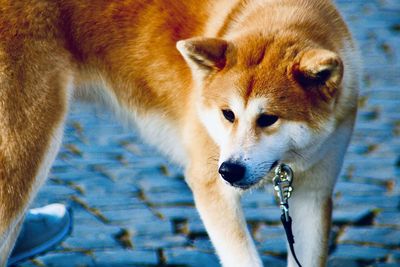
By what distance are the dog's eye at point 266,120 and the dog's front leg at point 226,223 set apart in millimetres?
463

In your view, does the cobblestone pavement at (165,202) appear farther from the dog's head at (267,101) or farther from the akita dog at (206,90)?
the dog's head at (267,101)

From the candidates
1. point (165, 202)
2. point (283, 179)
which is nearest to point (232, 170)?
point (283, 179)

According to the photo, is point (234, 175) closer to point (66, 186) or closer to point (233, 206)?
point (233, 206)

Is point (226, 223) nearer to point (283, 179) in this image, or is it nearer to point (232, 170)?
point (283, 179)

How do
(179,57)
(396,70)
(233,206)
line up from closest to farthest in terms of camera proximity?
1. (233,206)
2. (179,57)
3. (396,70)

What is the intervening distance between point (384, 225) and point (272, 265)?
82 centimetres

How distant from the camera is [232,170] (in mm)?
4895

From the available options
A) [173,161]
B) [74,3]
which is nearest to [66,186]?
[173,161]

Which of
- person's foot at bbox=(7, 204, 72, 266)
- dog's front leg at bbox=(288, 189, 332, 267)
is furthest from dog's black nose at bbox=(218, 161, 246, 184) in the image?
person's foot at bbox=(7, 204, 72, 266)

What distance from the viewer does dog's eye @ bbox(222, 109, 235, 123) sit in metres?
5.11

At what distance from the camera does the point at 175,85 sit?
5.79m

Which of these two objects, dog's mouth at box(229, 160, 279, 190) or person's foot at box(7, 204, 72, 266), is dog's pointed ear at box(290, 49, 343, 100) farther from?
person's foot at box(7, 204, 72, 266)

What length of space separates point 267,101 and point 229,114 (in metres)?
0.23

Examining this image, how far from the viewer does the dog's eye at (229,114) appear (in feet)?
16.8
